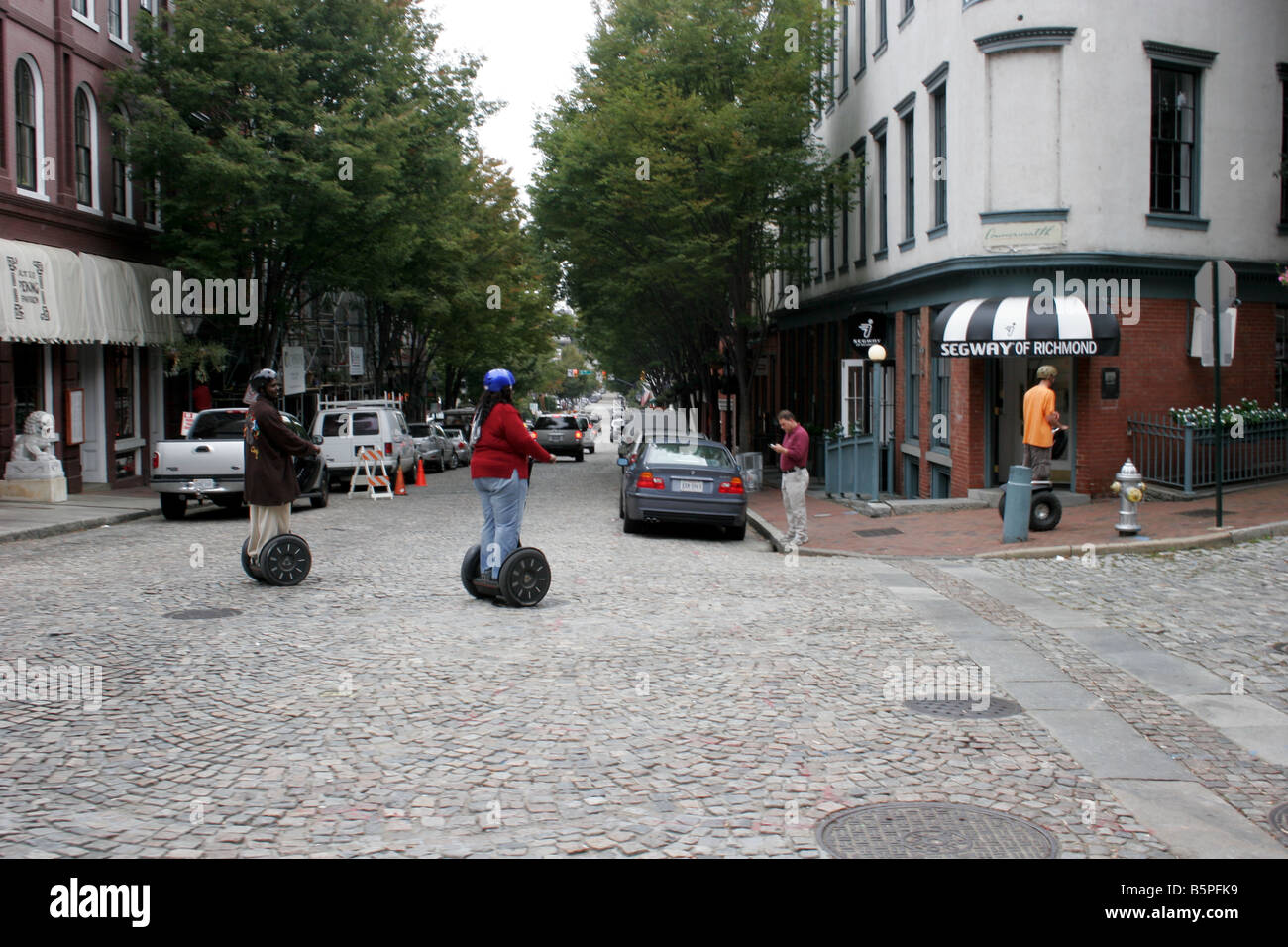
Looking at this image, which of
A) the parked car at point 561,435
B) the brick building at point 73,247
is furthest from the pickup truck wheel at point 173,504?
the parked car at point 561,435

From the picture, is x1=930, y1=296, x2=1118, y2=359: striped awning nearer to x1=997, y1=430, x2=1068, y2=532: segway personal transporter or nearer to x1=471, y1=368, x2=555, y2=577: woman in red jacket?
x1=997, y1=430, x2=1068, y2=532: segway personal transporter

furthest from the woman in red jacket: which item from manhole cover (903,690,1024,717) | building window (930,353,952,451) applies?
building window (930,353,952,451)

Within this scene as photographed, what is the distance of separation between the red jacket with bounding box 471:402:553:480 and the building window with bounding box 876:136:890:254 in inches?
630

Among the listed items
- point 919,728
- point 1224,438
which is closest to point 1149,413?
point 1224,438

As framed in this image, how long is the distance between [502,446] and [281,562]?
2.79 meters

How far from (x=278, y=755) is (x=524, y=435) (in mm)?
4444

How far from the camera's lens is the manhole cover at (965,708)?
22.7 ft

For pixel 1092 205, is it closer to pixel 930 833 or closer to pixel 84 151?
pixel 930 833

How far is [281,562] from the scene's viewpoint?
11430mm

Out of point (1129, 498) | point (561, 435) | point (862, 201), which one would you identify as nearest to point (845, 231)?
point (862, 201)

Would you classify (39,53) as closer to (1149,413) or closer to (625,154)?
(625,154)

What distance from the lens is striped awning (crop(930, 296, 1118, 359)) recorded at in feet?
57.5

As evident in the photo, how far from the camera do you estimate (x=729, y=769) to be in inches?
230

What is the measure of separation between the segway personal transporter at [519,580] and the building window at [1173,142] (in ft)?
44.6
